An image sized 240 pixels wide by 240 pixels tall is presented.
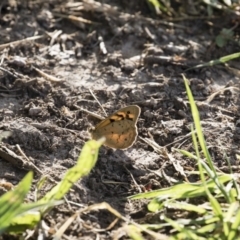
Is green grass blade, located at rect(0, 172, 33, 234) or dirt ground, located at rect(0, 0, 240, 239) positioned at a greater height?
green grass blade, located at rect(0, 172, 33, 234)

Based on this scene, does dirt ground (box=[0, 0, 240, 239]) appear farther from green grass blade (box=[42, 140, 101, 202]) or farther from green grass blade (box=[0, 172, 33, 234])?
green grass blade (box=[0, 172, 33, 234])

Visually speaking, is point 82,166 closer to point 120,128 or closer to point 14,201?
point 14,201

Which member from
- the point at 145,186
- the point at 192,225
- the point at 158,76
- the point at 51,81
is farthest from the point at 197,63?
the point at 192,225


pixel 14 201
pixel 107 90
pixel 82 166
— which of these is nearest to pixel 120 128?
pixel 82 166

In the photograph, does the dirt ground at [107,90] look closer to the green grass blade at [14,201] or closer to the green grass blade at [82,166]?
the green grass blade at [82,166]

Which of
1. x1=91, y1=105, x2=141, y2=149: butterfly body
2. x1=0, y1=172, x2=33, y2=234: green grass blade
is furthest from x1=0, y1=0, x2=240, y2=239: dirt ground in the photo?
x1=0, y1=172, x2=33, y2=234: green grass blade

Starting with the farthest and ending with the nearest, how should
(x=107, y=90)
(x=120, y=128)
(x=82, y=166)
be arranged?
(x=107, y=90) < (x=120, y=128) < (x=82, y=166)
